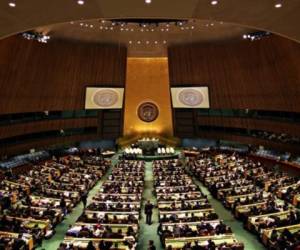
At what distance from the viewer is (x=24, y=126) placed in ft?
85.9

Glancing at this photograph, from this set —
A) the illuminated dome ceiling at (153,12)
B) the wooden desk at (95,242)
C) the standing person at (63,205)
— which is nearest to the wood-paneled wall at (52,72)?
the standing person at (63,205)

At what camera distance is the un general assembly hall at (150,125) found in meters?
10.6

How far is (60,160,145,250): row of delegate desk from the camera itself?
11.2 m

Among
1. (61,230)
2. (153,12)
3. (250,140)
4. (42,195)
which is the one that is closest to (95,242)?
(61,230)

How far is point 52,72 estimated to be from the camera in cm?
2684

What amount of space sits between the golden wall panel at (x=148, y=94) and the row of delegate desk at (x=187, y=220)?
1697cm

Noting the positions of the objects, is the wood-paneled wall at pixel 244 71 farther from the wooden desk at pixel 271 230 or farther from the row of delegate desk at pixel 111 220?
the row of delegate desk at pixel 111 220

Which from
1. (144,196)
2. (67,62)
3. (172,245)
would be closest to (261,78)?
(144,196)

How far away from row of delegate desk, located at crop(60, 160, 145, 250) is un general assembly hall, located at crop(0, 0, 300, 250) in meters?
0.07

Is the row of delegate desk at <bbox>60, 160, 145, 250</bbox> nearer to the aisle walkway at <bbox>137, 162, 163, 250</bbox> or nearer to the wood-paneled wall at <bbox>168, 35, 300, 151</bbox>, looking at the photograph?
the aisle walkway at <bbox>137, 162, 163, 250</bbox>

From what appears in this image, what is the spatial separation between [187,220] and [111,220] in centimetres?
302

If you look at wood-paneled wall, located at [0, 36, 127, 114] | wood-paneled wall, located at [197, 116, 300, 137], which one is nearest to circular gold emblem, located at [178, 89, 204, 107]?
wood-paneled wall, located at [197, 116, 300, 137]

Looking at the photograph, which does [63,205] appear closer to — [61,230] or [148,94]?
[61,230]

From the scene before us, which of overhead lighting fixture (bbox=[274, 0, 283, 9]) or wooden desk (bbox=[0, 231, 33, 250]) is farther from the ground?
overhead lighting fixture (bbox=[274, 0, 283, 9])
